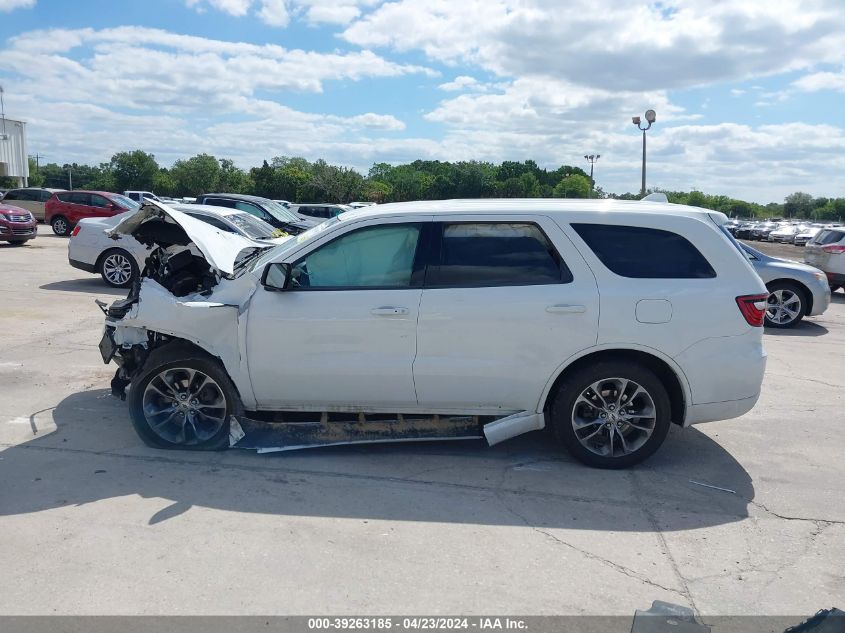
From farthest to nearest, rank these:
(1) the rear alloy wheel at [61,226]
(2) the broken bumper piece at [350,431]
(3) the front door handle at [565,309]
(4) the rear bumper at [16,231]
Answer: (1) the rear alloy wheel at [61,226] < (4) the rear bumper at [16,231] < (2) the broken bumper piece at [350,431] < (3) the front door handle at [565,309]

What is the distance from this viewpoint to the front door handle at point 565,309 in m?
4.89

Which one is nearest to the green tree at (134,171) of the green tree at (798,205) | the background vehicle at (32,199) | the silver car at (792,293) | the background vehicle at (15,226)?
the background vehicle at (32,199)

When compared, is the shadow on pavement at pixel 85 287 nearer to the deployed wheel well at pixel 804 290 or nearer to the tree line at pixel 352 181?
the deployed wheel well at pixel 804 290

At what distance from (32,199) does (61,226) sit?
570cm

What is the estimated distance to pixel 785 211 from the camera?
112938mm

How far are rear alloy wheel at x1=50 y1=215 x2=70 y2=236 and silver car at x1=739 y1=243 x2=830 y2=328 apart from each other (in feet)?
79.5

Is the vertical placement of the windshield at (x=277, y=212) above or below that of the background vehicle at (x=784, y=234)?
above

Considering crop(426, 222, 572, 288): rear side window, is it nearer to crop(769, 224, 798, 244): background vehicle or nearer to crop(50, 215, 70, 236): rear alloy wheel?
crop(50, 215, 70, 236): rear alloy wheel

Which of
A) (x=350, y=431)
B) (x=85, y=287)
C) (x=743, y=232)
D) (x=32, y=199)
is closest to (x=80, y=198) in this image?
(x=32, y=199)

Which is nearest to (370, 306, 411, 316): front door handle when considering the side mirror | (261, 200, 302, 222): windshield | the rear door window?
the side mirror

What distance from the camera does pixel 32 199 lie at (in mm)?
31062

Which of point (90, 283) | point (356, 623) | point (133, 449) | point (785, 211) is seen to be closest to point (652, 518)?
point (356, 623)

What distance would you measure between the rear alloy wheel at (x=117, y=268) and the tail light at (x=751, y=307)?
36.5ft

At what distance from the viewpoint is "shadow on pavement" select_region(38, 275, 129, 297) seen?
12.9 metres
